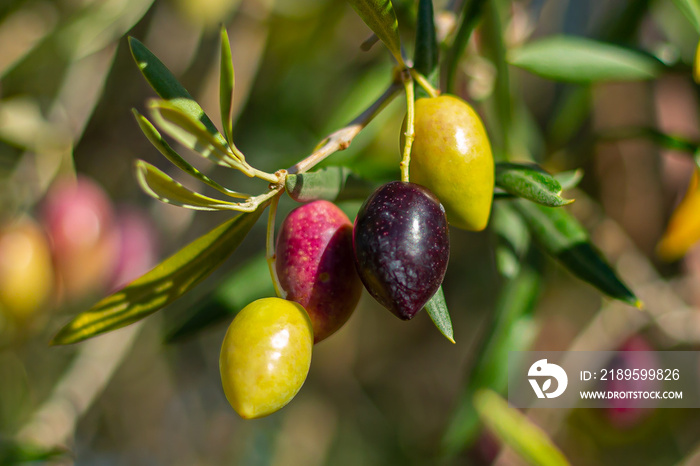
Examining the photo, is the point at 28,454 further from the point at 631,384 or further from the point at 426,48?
the point at 631,384

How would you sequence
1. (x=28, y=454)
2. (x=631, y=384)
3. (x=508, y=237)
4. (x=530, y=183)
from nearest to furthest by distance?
(x=530, y=183) → (x=508, y=237) → (x=28, y=454) → (x=631, y=384)

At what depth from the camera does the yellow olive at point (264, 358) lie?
0.46 meters

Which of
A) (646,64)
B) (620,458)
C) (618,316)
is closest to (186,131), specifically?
(646,64)

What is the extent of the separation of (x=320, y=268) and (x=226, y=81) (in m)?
0.18

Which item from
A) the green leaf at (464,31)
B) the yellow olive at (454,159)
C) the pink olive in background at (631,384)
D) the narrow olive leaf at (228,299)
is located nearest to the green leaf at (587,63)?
the green leaf at (464,31)

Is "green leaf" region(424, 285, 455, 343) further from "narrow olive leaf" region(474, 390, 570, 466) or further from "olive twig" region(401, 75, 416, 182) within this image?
"narrow olive leaf" region(474, 390, 570, 466)

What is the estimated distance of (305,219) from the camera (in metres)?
0.53

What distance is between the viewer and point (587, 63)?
0.87 metres

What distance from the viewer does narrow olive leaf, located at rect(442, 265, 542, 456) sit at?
1.00 m

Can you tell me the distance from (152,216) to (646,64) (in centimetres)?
126

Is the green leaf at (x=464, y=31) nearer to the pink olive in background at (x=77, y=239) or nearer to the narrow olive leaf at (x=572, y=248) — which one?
the narrow olive leaf at (x=572, y=248)

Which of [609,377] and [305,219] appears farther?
[609,377]

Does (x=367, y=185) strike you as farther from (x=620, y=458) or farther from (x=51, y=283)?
(x=620, y=458)

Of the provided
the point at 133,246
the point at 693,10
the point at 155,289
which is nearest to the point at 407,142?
the point at 155,289
